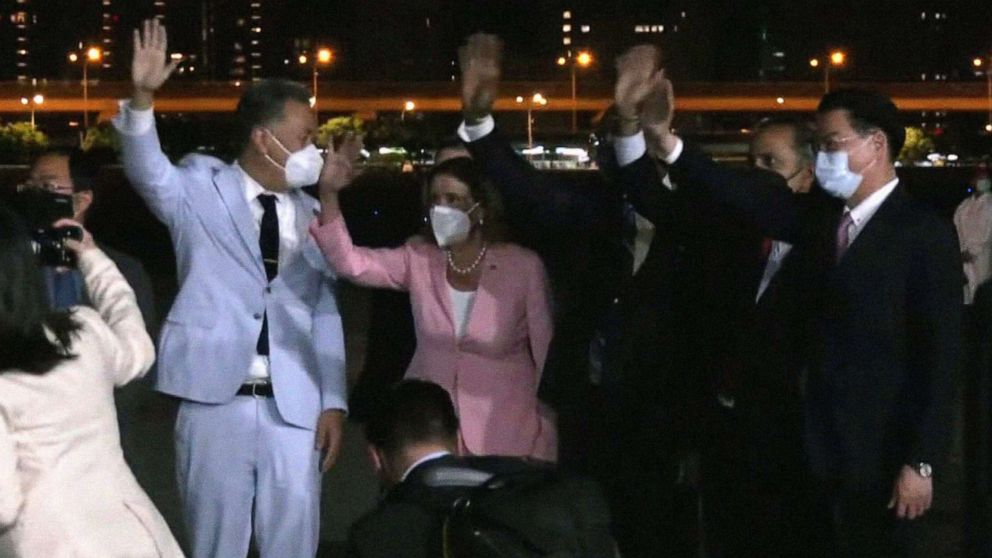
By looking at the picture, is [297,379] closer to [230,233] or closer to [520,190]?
[230,233]

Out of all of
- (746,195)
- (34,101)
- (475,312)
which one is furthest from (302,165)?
(34,101)

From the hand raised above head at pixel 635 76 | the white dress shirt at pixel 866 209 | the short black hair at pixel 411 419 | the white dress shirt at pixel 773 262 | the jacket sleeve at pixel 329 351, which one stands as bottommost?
the jacket sleeve at pixel 329 351

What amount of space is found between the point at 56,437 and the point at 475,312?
6.53ft

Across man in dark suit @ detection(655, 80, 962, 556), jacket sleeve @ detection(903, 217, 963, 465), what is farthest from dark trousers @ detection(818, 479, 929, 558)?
jacket sleeve @ detection(903, 217, 963, 465)

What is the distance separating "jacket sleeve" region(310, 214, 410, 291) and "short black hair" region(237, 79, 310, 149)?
37cm

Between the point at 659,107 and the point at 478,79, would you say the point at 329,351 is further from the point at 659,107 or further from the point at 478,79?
the point at 659,107

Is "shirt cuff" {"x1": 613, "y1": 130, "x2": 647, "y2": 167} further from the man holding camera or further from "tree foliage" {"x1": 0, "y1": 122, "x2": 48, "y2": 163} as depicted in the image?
"tree foliage" {"x1": 0, "y1": 122, "x2": 48, "y2": 163}

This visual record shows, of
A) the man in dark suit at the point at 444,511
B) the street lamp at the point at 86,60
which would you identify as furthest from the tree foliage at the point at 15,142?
the man in dark suit at the point at 444,511

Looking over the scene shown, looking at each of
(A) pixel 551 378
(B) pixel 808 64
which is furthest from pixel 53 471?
(B) pixel 808 64

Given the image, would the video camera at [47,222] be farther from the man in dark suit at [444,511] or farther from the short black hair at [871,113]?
the short black hair at [871,113]

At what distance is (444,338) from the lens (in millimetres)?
5305

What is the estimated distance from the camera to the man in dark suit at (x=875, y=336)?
450cm

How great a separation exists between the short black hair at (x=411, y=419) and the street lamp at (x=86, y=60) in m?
66.4

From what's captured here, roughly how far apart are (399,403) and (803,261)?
1.75 meters
